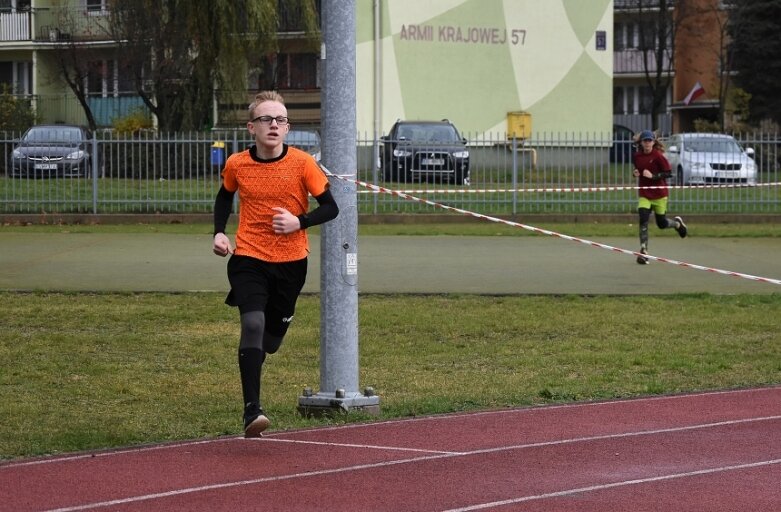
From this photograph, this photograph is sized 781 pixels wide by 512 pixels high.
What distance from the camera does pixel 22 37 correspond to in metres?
52.8

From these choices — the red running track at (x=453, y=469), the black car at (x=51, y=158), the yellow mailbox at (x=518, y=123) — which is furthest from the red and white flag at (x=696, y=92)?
the red running track at (x=453, y=469)

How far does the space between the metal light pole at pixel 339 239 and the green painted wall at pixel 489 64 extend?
32335 millimetres

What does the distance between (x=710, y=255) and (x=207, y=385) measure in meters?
11.7

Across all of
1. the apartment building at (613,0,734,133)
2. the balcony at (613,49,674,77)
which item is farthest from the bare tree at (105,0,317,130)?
the balcony at (613,49,674,77)

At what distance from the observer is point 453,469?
7703mm

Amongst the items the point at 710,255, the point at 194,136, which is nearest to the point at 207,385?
the point at 710,255

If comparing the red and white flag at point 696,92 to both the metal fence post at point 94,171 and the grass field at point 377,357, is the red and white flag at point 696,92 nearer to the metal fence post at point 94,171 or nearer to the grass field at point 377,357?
the metal fence post at point 94,171

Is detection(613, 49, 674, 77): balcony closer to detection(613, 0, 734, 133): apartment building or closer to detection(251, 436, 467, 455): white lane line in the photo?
detection(613, 0, 734, 133): apartment building

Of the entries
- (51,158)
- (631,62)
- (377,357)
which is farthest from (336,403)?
(631,62)

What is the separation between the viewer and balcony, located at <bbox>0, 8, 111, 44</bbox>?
49.7 m

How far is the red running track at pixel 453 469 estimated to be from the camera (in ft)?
22.8

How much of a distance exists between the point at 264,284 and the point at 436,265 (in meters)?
11.0

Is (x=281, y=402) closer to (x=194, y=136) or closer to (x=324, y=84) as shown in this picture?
(x=324, y=84)

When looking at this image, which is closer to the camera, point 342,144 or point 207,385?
point 342,144
